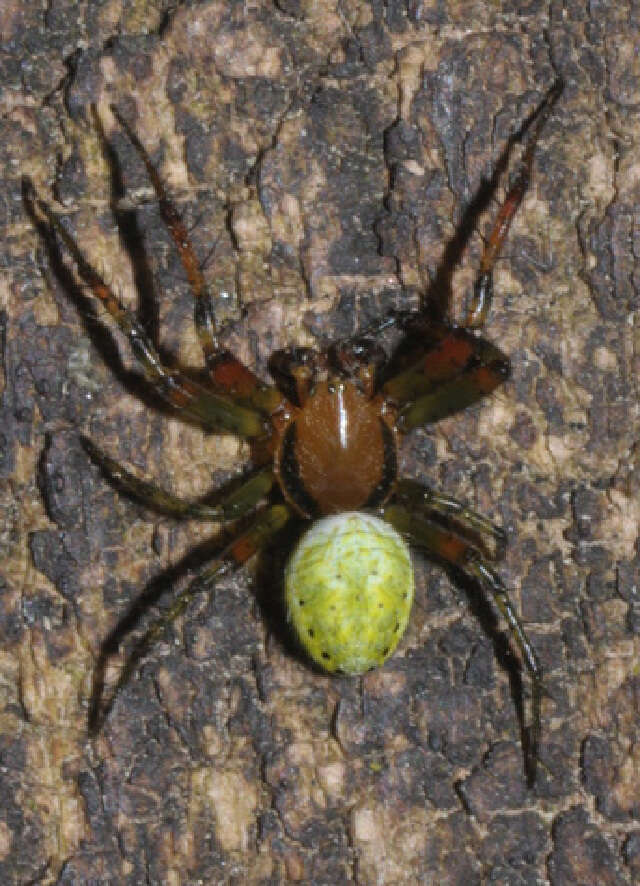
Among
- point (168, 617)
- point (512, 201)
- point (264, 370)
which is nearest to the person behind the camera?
point (512, 201)

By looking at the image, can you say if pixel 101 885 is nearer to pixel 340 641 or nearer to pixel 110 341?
pixel 340 641

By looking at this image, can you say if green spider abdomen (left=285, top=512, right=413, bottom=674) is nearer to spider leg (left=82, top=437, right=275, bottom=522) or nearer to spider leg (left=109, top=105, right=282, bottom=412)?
spider leg (left=82, top=437, right=275, bottom=522)

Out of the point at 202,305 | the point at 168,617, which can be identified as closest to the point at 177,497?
the point at 168,617

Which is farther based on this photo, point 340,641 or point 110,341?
point 110,341

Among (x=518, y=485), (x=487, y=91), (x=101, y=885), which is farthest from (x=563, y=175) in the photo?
(x=101, y=885)

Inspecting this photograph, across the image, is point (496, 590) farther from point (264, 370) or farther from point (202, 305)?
point (202, 305)

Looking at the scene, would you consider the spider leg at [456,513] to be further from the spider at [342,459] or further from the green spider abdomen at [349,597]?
the green spider abdomen at [349,597]

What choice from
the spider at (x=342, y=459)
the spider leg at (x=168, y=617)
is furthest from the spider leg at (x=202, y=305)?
the spider leg at (x=168, y=617)

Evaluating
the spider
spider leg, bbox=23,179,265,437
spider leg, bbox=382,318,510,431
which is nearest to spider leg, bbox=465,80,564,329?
the spider
